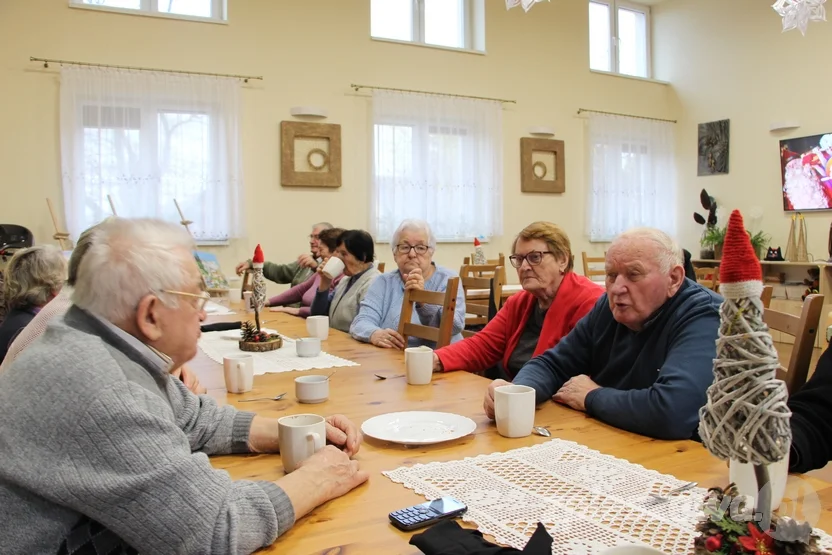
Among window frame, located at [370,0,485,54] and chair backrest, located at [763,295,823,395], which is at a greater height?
window frame, located at [370,0,485,54]

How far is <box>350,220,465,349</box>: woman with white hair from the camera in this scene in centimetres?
294

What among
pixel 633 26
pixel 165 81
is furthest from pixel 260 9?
pixel 633 26

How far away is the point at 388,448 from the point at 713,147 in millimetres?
7870

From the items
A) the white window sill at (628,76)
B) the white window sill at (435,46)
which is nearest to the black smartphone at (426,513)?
the white window sill at (435,46)

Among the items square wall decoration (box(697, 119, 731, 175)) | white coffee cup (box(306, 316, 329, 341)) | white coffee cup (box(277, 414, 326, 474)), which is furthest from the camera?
square wall decoration (box(697, 119, 731, 175))

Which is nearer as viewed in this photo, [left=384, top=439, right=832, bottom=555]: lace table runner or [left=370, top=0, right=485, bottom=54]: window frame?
[left=384, top=439, right=832, bottom=555]: lace table runner

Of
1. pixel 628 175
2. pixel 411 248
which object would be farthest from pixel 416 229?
pixel 628 175

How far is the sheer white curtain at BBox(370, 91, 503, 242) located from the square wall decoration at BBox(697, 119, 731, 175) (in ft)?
9.09

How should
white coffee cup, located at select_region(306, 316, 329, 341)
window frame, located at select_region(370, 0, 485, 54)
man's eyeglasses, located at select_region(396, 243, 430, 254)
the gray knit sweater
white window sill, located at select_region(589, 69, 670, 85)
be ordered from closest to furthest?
the gray knit sweater, white coffee cup, located at select_region(306, 316, 329, 341), man's eyeglasses, located at select_region(396, 243, 430, 254), window frame, located at select_region(370, 0, 485, 54), white window sill, located at select_region(589, 69, 670, 85)

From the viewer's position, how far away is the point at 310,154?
6422 mm

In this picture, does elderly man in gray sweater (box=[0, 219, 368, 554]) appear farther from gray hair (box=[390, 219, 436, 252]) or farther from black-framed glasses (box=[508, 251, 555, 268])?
gray hair (box=[390, 219, 436, 252])

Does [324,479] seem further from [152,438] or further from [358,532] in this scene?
[152,438]

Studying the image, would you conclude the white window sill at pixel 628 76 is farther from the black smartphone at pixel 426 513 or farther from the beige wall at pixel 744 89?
the black smartphone at pixel 426 513

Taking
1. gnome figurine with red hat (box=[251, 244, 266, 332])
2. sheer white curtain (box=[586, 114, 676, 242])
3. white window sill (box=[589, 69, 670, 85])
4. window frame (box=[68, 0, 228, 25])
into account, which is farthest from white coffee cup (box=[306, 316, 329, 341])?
white window sill (box=[589, 69, 670, 85])
